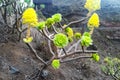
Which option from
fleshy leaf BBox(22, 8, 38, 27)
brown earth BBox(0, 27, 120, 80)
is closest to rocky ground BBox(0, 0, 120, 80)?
brown earth BBox(0, 27, 120, 80)

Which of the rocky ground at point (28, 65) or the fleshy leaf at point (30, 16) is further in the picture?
the rocky ground at point (28, 65)

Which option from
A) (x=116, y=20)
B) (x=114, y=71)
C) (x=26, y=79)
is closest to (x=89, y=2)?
(x=114, y=71)

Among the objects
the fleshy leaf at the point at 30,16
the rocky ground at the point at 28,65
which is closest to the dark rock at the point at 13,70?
the rocky ground at the point at 28,65

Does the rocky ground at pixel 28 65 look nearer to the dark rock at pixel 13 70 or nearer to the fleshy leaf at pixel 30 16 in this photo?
the dark rock at pixel 13 70

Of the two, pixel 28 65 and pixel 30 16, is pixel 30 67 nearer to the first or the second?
pixel 28 65

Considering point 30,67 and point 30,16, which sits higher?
point 30,16

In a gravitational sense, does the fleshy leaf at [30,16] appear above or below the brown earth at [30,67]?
above

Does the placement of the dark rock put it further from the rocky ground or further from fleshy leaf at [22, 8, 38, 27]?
fleshy leaf at [22, 8, 38, 27]

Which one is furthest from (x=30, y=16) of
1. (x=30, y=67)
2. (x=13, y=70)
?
(x=30, y=67)

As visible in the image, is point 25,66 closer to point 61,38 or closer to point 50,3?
point 61,38

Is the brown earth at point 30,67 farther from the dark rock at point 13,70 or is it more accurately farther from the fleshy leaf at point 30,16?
the fleshy leaf at point 30,16

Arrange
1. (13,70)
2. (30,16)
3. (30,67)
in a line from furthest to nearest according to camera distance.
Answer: (30,67) → (13,70) → (30,16)
